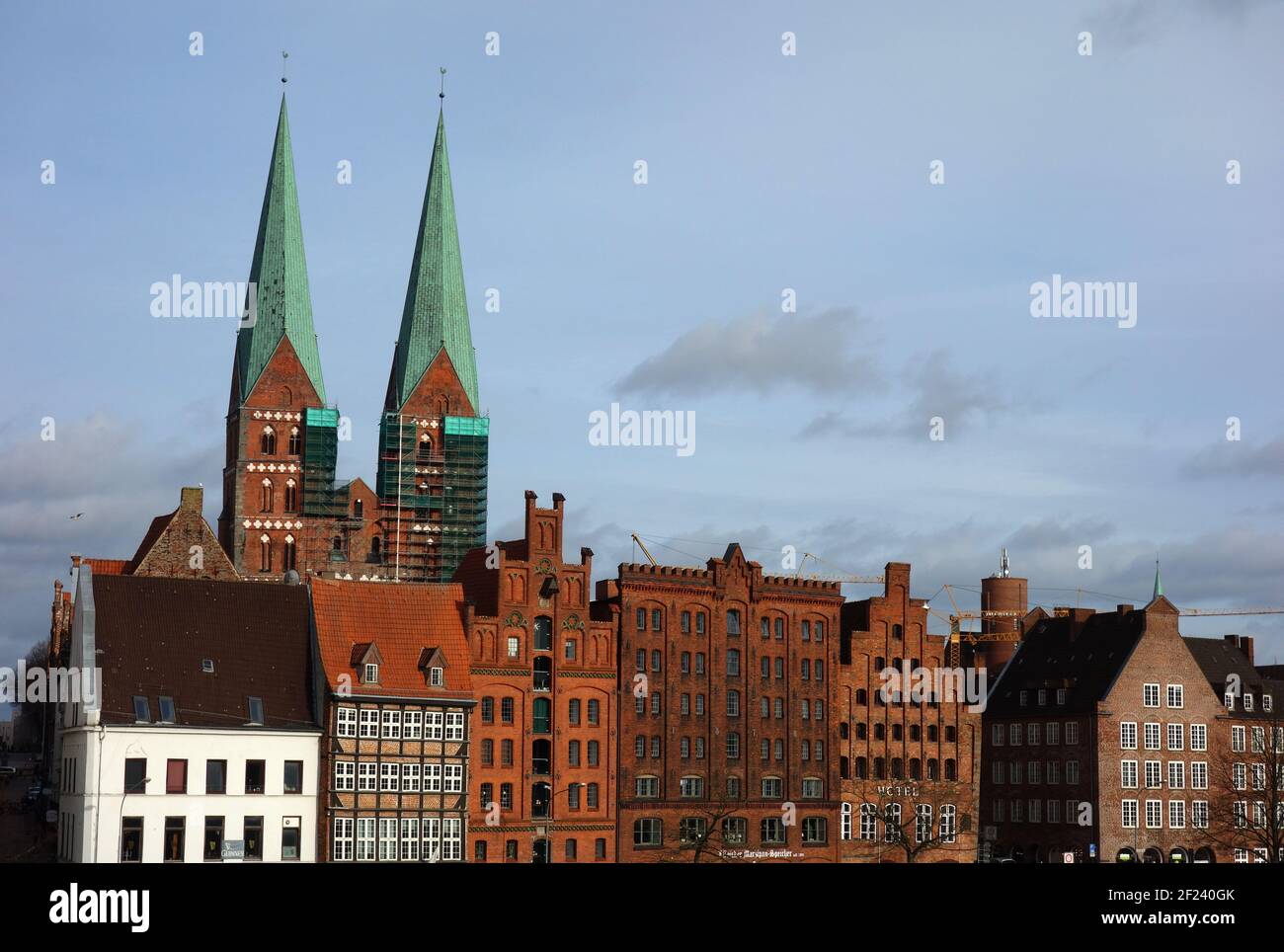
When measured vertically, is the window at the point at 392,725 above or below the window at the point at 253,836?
above

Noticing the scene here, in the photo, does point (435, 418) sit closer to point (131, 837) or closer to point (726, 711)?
point (726, 711)

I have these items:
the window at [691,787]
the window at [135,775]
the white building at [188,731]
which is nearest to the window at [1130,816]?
the window at [691,787]

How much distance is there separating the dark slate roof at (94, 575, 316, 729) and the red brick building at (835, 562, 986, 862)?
3665 centimetres

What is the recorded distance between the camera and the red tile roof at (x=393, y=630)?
93.0 m

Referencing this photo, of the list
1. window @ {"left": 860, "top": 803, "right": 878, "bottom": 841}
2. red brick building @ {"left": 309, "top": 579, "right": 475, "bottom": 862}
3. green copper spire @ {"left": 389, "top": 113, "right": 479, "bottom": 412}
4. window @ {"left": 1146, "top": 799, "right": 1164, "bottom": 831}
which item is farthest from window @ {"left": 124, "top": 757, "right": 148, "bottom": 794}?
green copper spire @ {"left": 389, "top": 113, "right": 479, "bottom": 412}

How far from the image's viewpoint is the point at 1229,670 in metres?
130

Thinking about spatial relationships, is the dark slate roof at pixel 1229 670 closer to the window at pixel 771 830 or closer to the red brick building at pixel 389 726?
the window at pixel 771 830

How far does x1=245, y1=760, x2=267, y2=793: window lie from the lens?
290 feet

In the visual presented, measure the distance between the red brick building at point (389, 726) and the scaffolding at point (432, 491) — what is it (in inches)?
2867

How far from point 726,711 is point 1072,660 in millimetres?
29342

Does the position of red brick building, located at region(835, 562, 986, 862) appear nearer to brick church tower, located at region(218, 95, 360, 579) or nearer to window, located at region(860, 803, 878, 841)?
window, located at region(860, 803, 878, 841)

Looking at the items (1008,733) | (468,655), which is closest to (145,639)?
(468,655)
